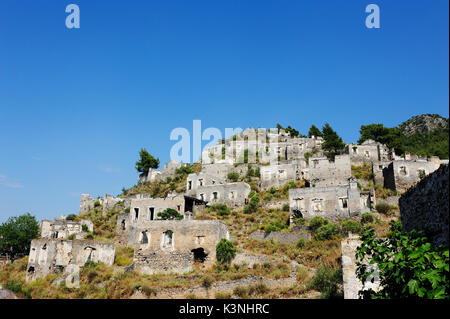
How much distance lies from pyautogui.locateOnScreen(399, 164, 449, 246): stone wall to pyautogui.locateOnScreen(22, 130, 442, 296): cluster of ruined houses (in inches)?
769

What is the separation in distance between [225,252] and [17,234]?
1161 inches

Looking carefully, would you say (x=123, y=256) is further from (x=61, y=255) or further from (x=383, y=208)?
(x=383, y=208)

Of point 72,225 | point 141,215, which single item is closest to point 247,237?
point 141,215

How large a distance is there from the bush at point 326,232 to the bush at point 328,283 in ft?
32.1

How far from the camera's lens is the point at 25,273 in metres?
32.2

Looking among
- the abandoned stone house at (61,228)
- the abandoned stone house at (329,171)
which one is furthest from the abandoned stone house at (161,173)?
the abandoned stone house at (329,171)

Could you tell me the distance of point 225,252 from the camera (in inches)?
1108

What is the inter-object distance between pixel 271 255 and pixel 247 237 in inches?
279

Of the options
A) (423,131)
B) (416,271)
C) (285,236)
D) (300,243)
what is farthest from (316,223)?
(423,131)

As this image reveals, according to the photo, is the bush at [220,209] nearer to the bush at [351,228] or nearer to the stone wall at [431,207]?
the bush at [351,228]

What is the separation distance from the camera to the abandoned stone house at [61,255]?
3102 cm
